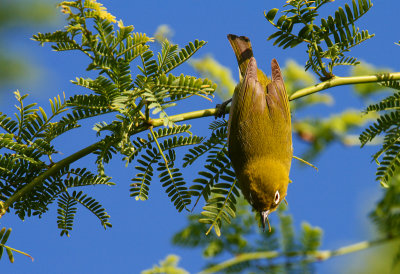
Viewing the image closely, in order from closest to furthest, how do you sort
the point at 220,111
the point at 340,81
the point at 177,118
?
the point at 177,118 → the point at 340,81 → the point at 220,111

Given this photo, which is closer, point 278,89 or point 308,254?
point 308,254

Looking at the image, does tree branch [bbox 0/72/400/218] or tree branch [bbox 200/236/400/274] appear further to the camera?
tree branch [bbox 200/236/400/274]

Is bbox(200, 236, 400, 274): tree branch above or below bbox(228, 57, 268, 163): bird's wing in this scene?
below

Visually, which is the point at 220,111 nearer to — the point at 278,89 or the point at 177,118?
the point at 278,89

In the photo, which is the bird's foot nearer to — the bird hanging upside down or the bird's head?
the bird hanging upside down

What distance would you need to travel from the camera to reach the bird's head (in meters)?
3.78

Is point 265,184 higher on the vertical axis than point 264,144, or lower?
lower

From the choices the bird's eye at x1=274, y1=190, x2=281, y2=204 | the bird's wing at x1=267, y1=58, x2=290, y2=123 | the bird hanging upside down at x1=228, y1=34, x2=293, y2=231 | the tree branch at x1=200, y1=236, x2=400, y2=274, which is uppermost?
the bird's wing at x1=267, y1=58, x2=290, y2=123

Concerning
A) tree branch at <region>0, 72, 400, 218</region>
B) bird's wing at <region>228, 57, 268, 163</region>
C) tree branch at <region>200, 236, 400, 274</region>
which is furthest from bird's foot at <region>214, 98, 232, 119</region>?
tree branch at <region>200, 236, 400, 274</region>

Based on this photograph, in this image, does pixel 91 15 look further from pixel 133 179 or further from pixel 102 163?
pixel 133 179

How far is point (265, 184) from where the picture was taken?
3828 mm

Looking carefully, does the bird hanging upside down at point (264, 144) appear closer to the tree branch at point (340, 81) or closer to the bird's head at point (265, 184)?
the bird's head at point (265, 184)

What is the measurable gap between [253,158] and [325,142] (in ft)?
6.88

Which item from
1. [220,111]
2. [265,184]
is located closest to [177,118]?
[220,111]
